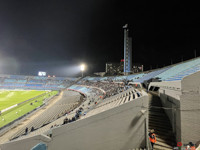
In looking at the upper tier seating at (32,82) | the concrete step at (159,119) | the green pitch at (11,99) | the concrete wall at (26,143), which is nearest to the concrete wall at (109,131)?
the concrete wall at (26,143)

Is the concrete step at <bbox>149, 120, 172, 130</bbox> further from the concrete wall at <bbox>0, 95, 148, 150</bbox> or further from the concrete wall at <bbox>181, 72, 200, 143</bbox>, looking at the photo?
the concrete wall at <bbox>0, 95, 148, 150</bbox>

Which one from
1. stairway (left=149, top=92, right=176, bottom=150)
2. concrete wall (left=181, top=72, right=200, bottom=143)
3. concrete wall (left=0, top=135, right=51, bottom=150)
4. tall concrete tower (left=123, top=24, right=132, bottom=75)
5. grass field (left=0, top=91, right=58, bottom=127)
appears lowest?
grass field (left=0, top=91, right=58, bottom=127)

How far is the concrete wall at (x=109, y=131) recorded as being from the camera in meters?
5.33

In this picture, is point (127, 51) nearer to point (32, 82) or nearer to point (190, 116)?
point (190, 116)

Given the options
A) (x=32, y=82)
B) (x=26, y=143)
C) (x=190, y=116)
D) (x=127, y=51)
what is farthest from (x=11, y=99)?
(x=127, y=51)

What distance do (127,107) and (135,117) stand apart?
0.67m

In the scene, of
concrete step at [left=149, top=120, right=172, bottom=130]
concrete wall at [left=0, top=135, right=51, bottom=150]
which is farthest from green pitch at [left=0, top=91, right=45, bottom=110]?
concrete step at [left=149, top=120, right=172, bottom=130]

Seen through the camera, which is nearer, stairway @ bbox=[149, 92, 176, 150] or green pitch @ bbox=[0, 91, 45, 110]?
stairway @ bbox=[149, 92, 176, 150]

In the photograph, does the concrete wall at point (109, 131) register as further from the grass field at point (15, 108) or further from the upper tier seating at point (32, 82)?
the upper tier seating at point (32, 82)

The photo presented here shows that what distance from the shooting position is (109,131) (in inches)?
217

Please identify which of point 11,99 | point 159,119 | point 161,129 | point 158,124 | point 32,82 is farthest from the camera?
point 32,82

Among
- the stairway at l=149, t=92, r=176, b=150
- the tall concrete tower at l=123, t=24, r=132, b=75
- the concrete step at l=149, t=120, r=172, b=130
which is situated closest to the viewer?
the stairway at l=149, t=92, r=176, b=150

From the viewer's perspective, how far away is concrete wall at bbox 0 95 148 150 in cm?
533

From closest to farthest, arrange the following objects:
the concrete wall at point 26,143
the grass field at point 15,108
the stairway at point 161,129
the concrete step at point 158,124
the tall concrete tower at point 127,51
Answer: the stairway at point 161,129 → the concrete wall at point 26,143 → the concrete step at point 158,124 → the grass field at point 15,108 → the tall concrete tower at point 127,51
